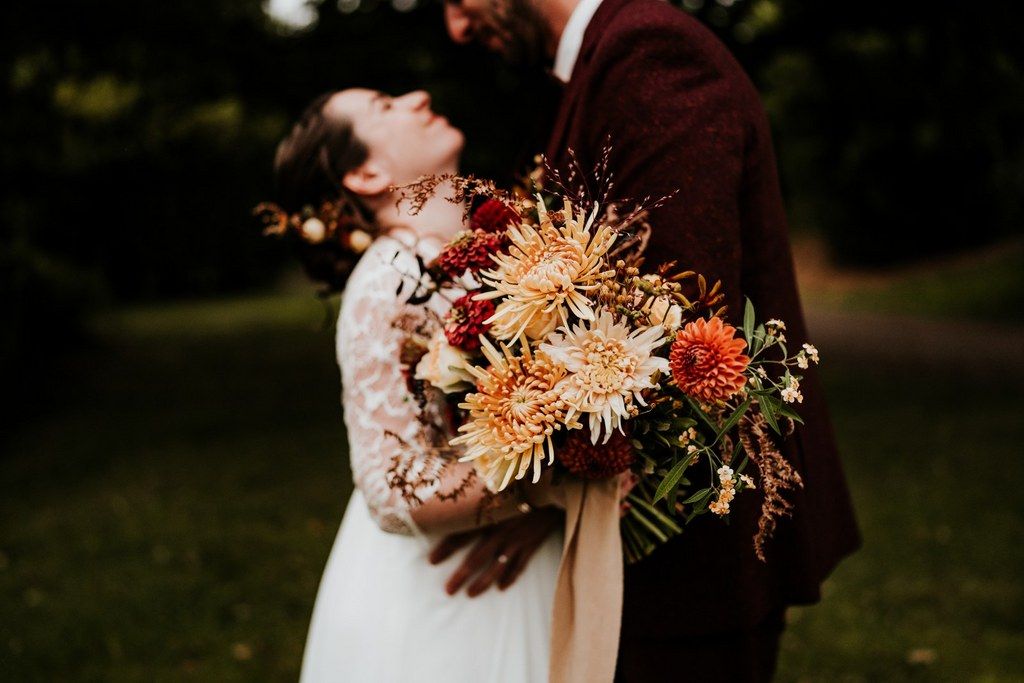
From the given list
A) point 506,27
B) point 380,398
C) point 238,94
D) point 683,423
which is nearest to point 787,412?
point 683,423

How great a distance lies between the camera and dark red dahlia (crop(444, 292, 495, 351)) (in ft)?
5.64

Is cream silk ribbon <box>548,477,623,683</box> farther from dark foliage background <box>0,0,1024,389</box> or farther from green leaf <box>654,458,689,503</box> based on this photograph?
dark foliage background <box>0,0,1024,389</box>

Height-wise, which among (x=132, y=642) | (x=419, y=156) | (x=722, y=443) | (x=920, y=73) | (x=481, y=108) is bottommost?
(x=132, y=642)

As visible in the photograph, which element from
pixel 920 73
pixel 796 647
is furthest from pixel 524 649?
pixel 920 73

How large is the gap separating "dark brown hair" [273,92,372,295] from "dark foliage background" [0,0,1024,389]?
3.22 m

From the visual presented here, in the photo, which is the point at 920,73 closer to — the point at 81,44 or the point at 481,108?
the point at 481,108

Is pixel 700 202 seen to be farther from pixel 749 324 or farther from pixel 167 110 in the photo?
pixel 167 110

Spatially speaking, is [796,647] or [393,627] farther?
[796,647]

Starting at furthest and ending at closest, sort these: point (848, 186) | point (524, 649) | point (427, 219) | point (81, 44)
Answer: point (848, 186)
point (81, 44)
point (427, 219)
point (524, 649)

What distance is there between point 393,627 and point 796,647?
2.97m

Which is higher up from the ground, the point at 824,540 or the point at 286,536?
the point at 824,540

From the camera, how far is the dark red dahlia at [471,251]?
172 cm

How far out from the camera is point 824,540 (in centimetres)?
226

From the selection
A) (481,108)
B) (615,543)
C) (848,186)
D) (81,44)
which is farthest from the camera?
(848,186)
